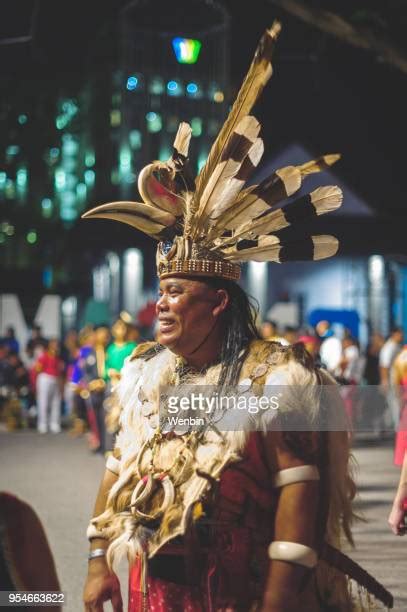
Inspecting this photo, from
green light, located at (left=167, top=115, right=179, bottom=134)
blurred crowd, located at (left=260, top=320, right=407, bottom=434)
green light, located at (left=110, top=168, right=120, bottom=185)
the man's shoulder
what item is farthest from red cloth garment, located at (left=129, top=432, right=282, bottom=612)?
green light, located at (left=110, top=168, right=120, bottom=185)

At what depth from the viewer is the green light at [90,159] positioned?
39.1 m

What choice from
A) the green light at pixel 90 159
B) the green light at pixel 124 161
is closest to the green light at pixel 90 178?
the green light at pixel 90 159

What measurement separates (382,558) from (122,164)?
3641 cm

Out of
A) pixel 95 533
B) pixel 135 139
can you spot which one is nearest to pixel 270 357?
pixel 95 533

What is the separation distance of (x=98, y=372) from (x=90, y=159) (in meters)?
29.1

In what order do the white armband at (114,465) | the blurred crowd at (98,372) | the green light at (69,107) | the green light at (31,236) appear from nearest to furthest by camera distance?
the white armband at (114,465), the blurred crowd at (98,372), the green light at (69,107), the green light at (31,236)

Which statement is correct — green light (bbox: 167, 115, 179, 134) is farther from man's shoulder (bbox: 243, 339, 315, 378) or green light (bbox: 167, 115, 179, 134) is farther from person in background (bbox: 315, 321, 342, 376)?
→ man's shoulder (bbox: 243, 339, 315, 378)

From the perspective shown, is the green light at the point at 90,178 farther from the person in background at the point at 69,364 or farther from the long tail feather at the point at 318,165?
the long tail feather at the point at 318,165

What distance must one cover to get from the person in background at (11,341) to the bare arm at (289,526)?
17.7 m

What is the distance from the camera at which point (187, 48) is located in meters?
24.0

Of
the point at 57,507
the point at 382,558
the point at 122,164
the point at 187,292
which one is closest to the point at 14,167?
the point at 57,507

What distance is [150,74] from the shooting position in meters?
29.9

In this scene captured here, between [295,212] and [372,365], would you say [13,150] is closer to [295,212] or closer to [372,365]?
[372,365]

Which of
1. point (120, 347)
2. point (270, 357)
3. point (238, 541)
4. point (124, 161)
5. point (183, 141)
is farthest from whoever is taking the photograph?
point (124, 161)
